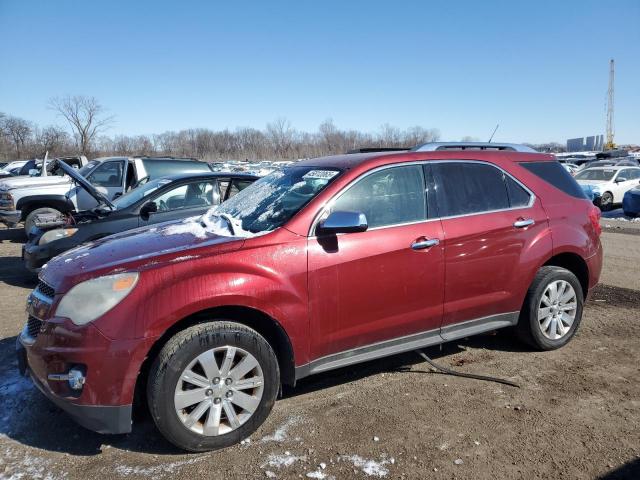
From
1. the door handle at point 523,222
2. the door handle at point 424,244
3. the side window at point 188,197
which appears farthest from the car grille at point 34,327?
the side window at point 188,197

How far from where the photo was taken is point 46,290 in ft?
10.5

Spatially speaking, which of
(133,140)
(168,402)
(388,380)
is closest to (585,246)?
(388,380)

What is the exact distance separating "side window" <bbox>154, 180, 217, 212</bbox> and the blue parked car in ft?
46.9

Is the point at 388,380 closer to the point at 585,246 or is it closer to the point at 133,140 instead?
the point at 585,246

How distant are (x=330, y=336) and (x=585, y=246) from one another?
2735 millimetres

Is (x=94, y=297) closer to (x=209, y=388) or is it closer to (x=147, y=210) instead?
(x=209, y=388)

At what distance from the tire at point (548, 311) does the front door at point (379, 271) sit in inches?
41.0

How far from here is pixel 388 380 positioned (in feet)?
13.1

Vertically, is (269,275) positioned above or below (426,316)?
above

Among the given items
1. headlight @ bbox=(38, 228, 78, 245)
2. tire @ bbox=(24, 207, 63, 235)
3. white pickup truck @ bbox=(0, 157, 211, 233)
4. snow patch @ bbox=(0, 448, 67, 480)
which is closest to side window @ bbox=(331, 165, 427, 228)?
snow patch @ bbox=(0, 448, 67, 480)

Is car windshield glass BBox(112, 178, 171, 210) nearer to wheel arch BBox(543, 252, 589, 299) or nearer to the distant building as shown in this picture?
wheel arch BBox(543, 252, 589, 299)

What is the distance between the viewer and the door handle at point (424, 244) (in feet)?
12.0

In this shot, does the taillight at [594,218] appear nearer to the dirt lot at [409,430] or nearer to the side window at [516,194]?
the side window at [516,194]

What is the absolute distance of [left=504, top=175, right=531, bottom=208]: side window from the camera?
426cm
